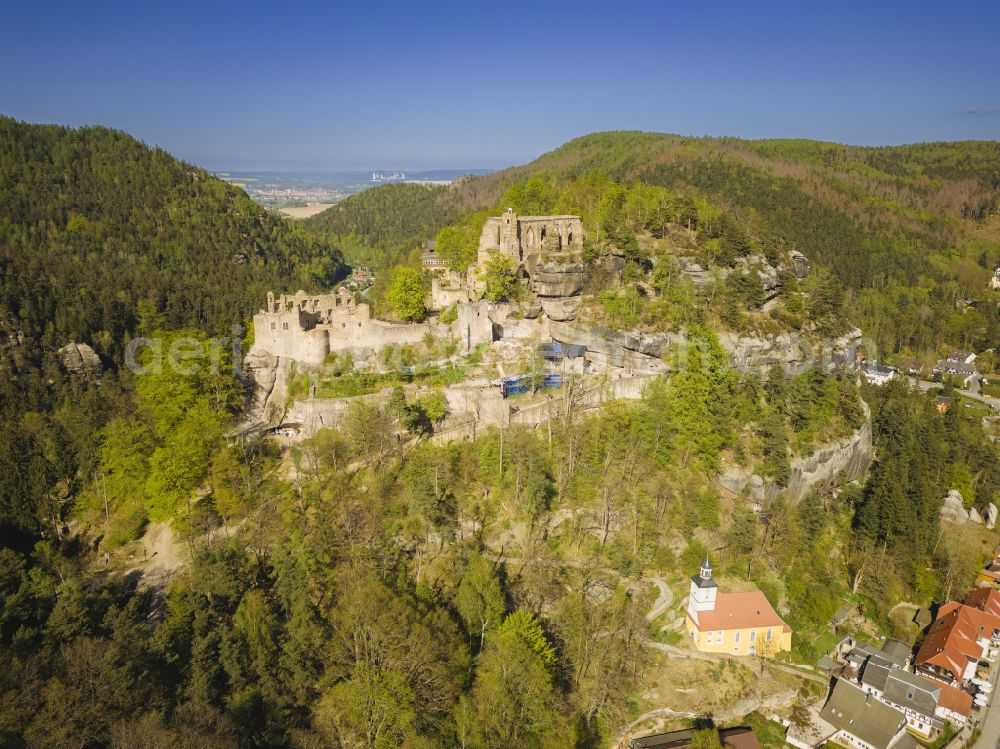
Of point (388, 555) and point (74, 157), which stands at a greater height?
point (74, 157)

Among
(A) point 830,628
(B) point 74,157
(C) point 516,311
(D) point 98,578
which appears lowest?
(A) point 830,628

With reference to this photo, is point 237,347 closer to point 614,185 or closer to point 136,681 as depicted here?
point 136,681

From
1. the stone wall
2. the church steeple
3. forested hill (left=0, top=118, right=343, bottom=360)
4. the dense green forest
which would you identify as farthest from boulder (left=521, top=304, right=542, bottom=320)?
forested hill (left=0, top=118, right=343, bottom=360)

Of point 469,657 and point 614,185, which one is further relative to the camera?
point 614,185

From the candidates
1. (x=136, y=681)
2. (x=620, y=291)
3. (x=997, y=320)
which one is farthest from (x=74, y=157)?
(x=997, y=320)

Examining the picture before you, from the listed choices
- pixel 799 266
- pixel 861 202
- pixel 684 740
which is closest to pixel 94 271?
pixel 799 266

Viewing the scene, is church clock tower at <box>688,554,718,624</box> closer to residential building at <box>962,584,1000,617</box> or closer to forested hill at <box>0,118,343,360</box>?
residential building at <box>962,584,1000,617</box>
